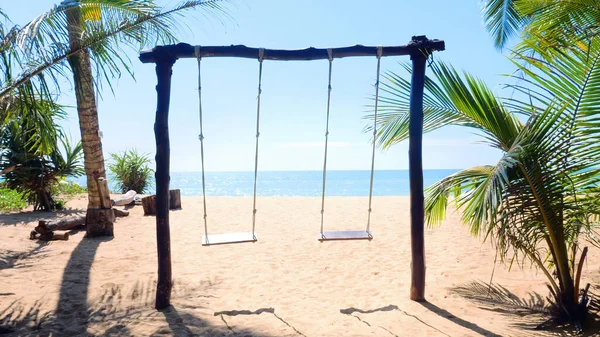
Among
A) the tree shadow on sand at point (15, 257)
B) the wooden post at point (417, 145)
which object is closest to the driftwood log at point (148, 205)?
the tree shadow on sand at point (15, 257)

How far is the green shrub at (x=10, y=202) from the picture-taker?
9.43 m

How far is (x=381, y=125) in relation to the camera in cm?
441

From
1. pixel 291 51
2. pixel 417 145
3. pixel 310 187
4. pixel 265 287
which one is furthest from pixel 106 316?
pixel 310 187

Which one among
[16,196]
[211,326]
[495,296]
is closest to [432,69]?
[495,296]

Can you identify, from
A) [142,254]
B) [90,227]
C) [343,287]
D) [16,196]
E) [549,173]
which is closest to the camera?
[549,173]

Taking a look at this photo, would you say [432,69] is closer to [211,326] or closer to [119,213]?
[211,326]

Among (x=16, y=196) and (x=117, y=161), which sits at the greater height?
(x=117, y=161)

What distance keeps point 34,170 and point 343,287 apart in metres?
7.21

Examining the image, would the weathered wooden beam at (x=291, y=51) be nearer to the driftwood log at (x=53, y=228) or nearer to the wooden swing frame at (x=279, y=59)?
the wooden swing frame at (x=279, y=59)

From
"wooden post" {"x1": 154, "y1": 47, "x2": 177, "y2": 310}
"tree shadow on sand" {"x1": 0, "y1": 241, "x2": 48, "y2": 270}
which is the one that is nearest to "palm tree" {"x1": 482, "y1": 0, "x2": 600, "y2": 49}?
"wooden post" {"x1": 154, "y1": 47, "x2": 177, "y2": 310}

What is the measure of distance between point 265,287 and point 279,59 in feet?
7.60

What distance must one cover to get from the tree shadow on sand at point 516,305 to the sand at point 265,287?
2 centimetres

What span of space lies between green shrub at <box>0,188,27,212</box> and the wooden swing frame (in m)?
7.13

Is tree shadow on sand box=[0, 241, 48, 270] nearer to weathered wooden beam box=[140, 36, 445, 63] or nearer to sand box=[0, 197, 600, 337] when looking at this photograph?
sand box=[0, 197, 600, 337]
